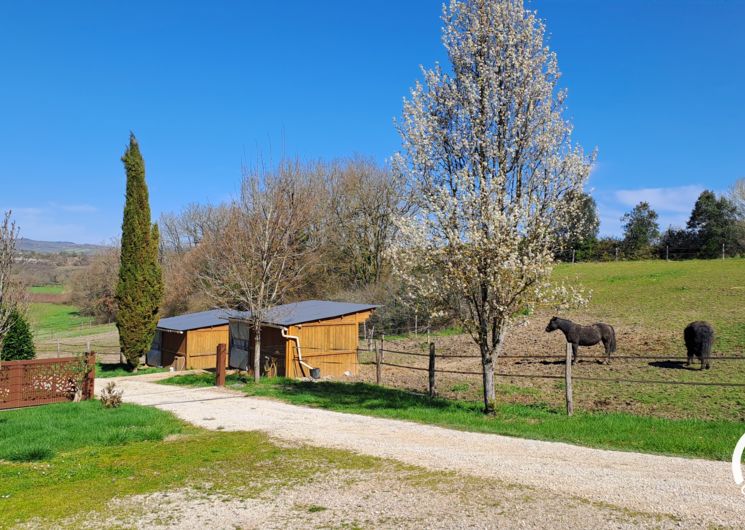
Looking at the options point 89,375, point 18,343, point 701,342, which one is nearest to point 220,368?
point 89,375

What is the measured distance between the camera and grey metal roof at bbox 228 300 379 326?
75.4 ft

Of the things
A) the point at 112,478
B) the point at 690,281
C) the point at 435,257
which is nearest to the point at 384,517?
the point at 112,478

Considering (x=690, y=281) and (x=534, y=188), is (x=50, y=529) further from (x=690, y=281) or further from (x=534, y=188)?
(x=690, y=281)


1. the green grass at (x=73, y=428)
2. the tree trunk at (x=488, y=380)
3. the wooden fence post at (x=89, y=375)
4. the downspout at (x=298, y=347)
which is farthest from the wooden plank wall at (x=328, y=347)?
the tree trunk at (x=488, y=380)

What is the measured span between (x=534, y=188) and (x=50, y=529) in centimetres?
1117

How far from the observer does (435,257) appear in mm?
13305

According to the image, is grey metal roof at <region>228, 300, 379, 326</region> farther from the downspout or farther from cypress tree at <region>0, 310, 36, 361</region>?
cypress tree at <region>0, 310, 36, 361</region>

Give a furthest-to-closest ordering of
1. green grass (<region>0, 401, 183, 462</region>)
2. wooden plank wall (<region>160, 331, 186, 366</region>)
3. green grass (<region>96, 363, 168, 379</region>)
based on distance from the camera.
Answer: wooden plank wall (<region>160, 331, 186, 366</region>) → green grass (<region>96, 363, 168, 379</region>) → green grass (<region>0, 401, 183, 462</region>)

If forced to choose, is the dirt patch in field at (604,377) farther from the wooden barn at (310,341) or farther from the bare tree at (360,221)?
the bare tree at (360,221)

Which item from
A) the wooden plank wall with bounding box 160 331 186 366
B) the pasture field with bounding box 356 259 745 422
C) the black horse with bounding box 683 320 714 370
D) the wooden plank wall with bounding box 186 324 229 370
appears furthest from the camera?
the wooden plank wall with bounding box 160 331 186 366

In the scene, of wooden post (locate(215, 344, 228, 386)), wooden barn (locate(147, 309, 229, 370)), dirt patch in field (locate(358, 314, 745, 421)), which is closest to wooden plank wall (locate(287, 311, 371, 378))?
dirt patch in field (locate(358, 314, 745, 421))

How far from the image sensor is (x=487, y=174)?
1344cm

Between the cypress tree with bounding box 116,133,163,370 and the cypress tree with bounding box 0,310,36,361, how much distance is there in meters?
5.12

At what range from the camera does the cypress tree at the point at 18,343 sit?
74.4 feet
